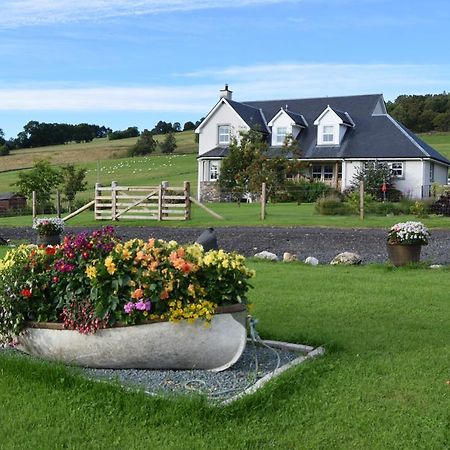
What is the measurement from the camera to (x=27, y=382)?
567cm

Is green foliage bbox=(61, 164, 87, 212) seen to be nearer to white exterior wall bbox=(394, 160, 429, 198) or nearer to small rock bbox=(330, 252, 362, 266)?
white exterior wall bbox=(394, 160, 429, 198)

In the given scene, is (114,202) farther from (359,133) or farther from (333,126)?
(359,133)

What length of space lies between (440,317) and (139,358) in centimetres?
418

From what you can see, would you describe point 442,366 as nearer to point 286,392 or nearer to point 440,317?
point 286,392

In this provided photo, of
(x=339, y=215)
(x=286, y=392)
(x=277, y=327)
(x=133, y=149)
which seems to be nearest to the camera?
(x=286, y=392)

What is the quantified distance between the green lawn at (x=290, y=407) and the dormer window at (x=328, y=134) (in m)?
40.0

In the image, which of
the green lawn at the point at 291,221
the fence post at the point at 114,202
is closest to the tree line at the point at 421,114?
the green lawn at the point at 291,221

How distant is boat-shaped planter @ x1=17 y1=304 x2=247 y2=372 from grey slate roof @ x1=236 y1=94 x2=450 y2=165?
3927cm

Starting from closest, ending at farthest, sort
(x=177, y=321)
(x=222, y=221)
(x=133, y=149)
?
(x=177, y=321), (x=222, y=221), (x=133, y=149)

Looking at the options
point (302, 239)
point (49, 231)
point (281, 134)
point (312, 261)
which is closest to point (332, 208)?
point (302, 239)

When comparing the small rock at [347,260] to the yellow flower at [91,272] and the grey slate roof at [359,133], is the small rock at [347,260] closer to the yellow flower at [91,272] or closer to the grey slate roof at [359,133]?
the yellow flower at [91,272]

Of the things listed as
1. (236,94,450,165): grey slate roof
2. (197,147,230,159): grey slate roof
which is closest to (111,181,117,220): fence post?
(197,147,230,159): grey slate roof

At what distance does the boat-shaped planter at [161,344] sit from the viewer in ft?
20.0

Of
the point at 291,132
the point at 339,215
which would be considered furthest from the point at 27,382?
the point at 291,132
